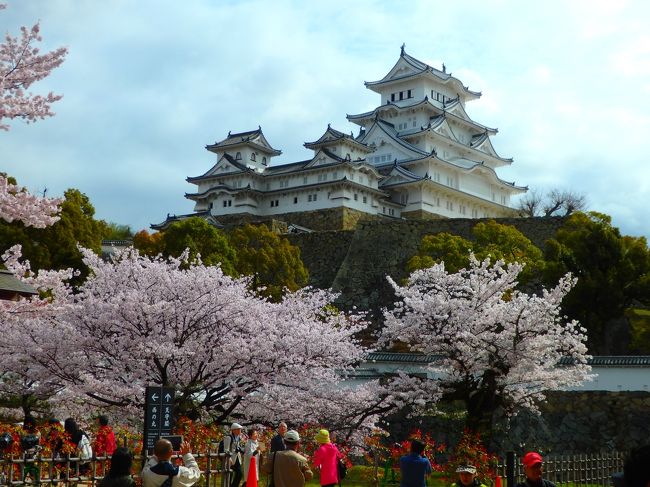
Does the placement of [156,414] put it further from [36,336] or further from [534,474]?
[36,336]

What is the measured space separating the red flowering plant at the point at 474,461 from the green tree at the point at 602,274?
14.1 meters

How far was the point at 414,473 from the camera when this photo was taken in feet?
25.5

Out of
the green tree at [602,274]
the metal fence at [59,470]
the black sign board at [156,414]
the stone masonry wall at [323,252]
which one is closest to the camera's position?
the metal fence at [59,470]

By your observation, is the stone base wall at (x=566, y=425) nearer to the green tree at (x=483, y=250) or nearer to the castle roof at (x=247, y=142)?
the green tree at (x=483, y=250)

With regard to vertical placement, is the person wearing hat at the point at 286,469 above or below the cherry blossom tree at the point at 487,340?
below

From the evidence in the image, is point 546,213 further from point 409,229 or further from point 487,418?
point 487,418

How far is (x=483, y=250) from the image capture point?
97.9 ft

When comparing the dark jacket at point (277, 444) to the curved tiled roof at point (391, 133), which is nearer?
the dark jacket at point (277, 444)

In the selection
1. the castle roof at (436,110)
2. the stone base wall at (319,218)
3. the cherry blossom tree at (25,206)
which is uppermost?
the castle roof at (436,110)

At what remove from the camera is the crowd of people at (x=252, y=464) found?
5645mm

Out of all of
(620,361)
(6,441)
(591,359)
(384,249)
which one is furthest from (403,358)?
(384,249)

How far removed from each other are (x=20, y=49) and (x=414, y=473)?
728cm

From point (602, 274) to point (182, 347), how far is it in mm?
Result: 18583

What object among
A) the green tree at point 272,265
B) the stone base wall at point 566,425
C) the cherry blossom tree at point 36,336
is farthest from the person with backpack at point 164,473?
the green tree at point 272,265
